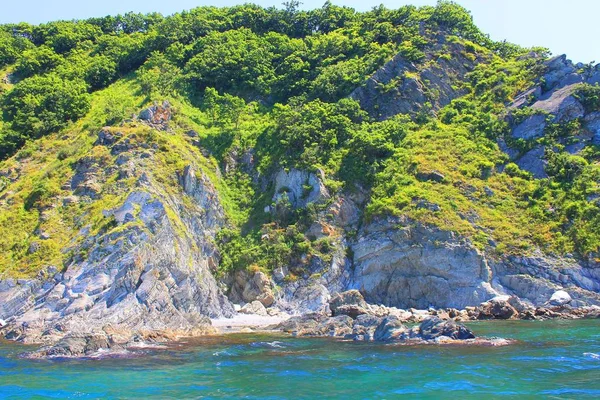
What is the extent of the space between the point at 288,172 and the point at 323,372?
124 feet

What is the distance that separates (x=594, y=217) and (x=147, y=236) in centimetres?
4154

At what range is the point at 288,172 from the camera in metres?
61.5

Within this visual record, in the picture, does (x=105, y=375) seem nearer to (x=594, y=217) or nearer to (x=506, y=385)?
(x=506, y=385)

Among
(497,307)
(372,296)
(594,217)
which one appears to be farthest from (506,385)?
(594,217)

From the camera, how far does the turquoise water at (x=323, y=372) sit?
21.7m

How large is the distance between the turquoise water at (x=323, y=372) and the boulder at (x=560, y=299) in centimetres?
1297

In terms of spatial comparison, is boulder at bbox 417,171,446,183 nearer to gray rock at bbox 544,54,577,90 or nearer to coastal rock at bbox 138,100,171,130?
gray rock at bbox 544,54,577,90

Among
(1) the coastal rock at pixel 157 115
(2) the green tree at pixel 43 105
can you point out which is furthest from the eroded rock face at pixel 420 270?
(2) the green tree at pixel 43 105

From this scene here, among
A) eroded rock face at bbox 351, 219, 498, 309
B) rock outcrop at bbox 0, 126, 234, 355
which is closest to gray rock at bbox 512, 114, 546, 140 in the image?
eroded rock face at bbox 351, 219, 498, 309

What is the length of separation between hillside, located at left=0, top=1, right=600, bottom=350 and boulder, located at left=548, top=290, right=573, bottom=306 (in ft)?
4.04

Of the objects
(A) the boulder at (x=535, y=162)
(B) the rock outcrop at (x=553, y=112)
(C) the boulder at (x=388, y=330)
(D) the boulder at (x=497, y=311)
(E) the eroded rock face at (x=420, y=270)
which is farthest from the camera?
(B) the rock outcrop at (x=553, y=112)

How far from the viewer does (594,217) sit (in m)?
52.9

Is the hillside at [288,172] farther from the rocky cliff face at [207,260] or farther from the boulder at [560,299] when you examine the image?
the boulder at [560,299]

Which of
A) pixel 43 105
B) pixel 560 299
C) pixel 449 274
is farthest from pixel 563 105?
pixel 43 105
